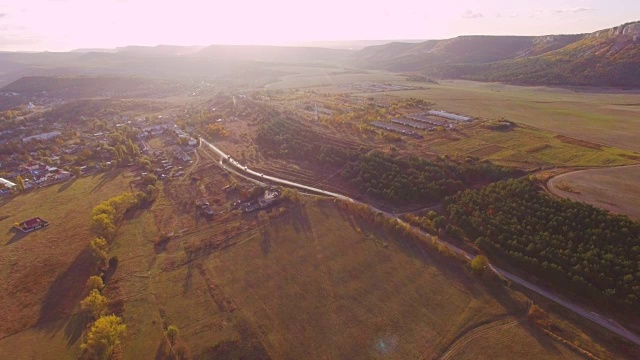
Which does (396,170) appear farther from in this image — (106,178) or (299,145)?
(106,178)

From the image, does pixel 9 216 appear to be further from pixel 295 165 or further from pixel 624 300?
pixel 624 300

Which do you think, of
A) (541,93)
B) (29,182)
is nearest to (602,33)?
(541,93)

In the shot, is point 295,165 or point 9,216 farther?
point 295,165

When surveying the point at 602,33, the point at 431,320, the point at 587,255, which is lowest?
the point at 431,320

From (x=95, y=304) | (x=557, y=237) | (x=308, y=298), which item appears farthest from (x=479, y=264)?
(x=95, y=304)

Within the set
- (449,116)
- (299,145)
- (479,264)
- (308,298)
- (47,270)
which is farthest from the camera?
(449,116)

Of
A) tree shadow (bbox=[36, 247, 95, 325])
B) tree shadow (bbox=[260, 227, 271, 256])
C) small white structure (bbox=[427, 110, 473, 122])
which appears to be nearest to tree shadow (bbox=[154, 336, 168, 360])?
tree shadow (bbox=[36, 247, 95, 325])
